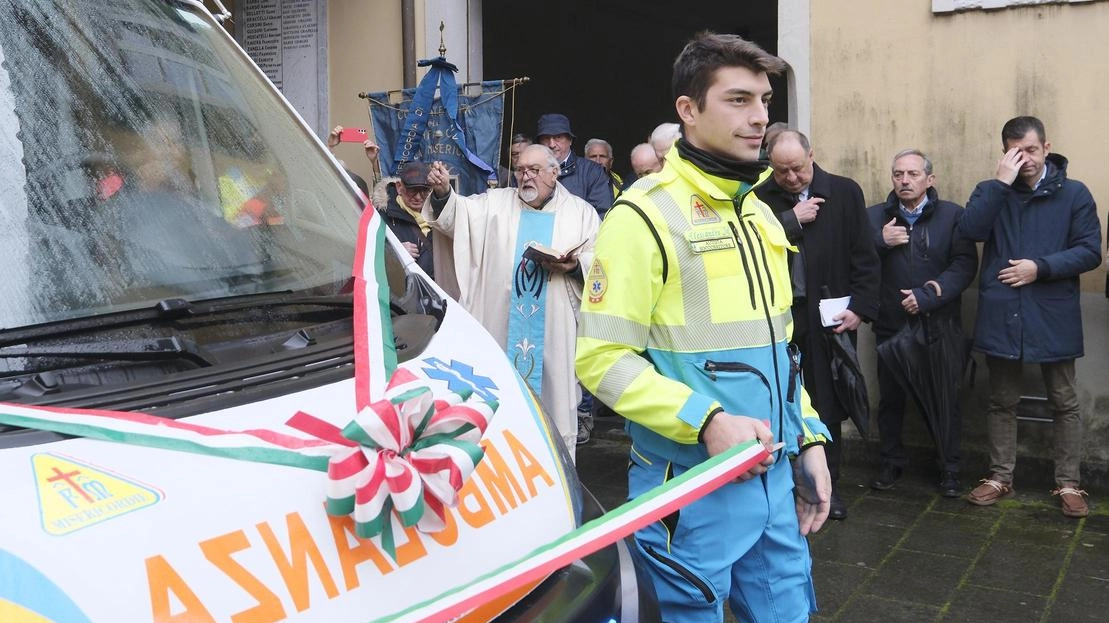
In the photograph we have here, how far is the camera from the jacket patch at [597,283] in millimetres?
2686

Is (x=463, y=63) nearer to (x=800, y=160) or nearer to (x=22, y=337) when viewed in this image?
(x=800, y=160)

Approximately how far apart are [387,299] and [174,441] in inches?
29.3

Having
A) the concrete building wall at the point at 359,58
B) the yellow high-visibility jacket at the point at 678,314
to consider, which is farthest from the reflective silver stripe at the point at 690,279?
the concrete building wall at the point at 359,58

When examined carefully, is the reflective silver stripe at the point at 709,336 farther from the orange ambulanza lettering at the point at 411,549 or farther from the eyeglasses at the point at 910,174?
the eyeglasses at the point at 910,174

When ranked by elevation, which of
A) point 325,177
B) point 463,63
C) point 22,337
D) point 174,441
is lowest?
point 174,441

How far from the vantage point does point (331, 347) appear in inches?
84.5

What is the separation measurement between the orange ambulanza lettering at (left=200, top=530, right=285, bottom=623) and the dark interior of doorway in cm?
1282

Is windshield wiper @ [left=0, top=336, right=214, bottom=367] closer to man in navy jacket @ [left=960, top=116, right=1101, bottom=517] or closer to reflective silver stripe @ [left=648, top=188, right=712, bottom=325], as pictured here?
reflective silver stripe @ [left=648, top=188, right=712, bottom=325]

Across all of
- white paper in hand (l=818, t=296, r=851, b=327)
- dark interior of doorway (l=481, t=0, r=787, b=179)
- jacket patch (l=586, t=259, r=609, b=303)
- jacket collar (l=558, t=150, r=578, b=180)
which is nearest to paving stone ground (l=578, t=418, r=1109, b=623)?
white paper in hand (l=818, t=296, r=851, b=327)

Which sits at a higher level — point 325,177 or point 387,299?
point 325,177

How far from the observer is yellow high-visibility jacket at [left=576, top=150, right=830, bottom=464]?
2650 millimetres

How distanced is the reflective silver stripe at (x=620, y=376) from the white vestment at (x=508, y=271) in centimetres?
327

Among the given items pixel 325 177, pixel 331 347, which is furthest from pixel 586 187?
pixel 331 347

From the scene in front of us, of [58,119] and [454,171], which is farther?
[454,171]
